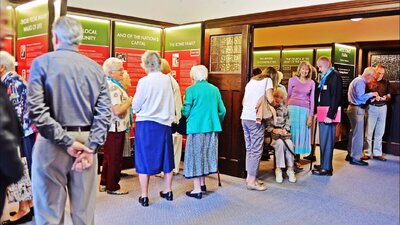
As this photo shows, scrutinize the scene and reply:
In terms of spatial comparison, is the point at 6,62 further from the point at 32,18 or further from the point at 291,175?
the point at 291,175

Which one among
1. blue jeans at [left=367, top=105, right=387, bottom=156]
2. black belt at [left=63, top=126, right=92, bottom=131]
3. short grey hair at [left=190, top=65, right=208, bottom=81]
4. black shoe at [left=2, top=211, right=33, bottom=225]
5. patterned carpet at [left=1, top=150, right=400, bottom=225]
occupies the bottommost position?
patterned carpet at [left=1, top=150, right=400, bottom=225]

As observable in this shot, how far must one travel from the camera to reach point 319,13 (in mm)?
4148

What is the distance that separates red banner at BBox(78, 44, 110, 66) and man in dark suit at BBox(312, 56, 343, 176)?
2857mm

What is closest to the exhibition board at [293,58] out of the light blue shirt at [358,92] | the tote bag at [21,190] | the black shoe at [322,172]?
the light blue shirt at [358,92]

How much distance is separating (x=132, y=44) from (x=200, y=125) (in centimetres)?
193

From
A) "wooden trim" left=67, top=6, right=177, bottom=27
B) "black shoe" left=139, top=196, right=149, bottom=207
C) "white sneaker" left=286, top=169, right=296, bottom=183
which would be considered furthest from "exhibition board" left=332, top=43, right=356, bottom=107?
"black shoe" left=139, top=196, right=149, bottom=207

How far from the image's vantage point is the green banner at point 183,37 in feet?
16.4

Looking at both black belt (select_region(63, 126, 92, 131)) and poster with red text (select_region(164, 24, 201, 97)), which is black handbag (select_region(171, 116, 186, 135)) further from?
black belt (select_region(63, 126, 92, 131))

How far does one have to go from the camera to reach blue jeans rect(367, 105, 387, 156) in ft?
20.7

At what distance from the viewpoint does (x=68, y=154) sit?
6.52 feet

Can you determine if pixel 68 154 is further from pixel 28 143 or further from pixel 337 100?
pixel 337 100

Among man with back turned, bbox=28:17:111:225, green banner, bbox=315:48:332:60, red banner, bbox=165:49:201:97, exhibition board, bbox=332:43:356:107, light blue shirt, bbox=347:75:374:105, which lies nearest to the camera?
man with back turned, bbox=28:17:111:225

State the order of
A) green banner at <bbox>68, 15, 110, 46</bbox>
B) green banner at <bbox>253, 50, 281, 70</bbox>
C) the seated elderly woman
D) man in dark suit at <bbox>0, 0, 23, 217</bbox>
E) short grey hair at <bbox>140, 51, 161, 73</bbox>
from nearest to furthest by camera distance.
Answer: man in dark suit at <bbox>0, 0, 23, 217</bbox> → short grey hair at <bbox>140, 51, 161, 73</bbox> → green banner at <bbox>68, 15, 110, 46</bbox> → the seated elderly woman → green banner at <bbox>253, 50, 281, 70</bbox>

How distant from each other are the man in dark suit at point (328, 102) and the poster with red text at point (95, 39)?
2861 millimetres
